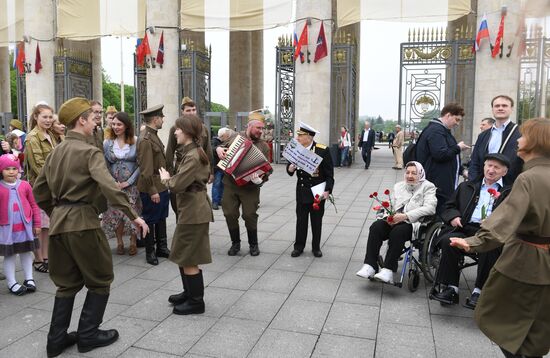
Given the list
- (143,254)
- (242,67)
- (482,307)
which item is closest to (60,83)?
(242,67)

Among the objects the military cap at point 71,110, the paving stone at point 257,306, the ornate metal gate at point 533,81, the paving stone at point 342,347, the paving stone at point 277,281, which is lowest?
the paving stone at point 277,281

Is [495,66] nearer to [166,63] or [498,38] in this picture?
[498,38]

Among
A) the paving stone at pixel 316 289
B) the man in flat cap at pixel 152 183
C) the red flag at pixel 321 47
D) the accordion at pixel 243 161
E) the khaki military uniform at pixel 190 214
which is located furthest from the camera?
the red flag at pixel 321 47

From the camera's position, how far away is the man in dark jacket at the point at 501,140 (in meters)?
4.78

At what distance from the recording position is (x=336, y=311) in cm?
412

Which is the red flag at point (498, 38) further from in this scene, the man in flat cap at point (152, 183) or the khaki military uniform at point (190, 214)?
the khaki military uniform at point (190, 214)

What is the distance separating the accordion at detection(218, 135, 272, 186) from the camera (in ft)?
18.4

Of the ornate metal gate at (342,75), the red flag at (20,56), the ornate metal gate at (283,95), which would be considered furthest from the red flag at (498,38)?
the red flag at (20,56)

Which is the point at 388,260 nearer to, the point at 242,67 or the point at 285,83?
the point at 285,83

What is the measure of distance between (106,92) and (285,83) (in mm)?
50292

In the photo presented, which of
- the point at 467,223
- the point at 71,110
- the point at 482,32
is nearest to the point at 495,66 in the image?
the point at 482,32

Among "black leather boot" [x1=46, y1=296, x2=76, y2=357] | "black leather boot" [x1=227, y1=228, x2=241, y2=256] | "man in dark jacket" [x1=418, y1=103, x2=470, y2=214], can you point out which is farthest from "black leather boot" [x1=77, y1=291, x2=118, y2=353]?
"man in dark jacket" [x1=418, y1=103, x2=470, y2=214]

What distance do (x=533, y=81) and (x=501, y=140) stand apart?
1239 cm

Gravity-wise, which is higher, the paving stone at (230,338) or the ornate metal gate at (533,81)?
the ornate metal gate at (533,81)
